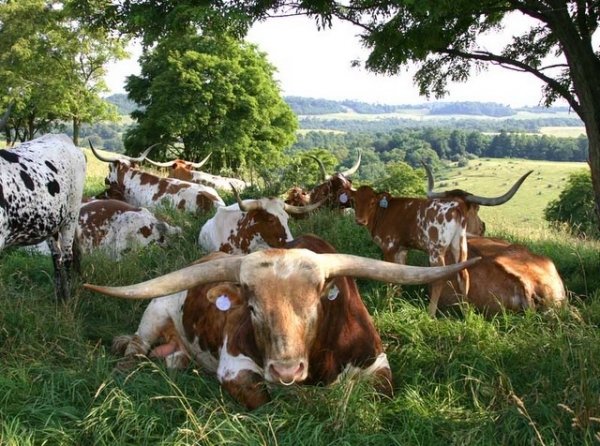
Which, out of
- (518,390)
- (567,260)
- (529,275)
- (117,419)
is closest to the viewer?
(117,419)

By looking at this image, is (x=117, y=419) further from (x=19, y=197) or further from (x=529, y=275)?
(x=529, y=275)

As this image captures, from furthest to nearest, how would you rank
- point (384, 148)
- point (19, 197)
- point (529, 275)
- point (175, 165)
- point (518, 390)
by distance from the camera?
1. point (384, 148)
2. point (175, 165)
3. point (529, 275)
4. point (19, 197)
5. point (518, 390)

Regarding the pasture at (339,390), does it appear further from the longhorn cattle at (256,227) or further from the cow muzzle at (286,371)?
the longhorn cattle at (256,227)

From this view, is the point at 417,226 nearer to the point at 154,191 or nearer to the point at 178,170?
the point at 154,191

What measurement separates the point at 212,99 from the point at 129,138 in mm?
5313

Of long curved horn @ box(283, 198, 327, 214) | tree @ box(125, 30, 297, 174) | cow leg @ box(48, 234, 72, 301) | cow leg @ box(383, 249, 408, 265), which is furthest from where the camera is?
tree @ box(125, 30, 297, 174)

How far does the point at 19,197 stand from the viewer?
5379mm

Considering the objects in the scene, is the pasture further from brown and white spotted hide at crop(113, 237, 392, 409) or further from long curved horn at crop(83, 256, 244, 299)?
long curved horn at crop(83, 256, 244, 299)

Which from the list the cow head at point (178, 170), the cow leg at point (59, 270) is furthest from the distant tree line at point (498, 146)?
the cow leg at point (59, 270)

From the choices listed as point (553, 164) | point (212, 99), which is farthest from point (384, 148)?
point (212, 99)

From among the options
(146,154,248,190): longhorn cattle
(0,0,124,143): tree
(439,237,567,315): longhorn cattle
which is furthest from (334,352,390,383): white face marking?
(0,0,124,143): tree

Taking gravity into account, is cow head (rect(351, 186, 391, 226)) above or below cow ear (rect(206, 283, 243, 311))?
below

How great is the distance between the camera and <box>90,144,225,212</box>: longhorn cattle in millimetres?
11648

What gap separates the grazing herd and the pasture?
244 millimetres
